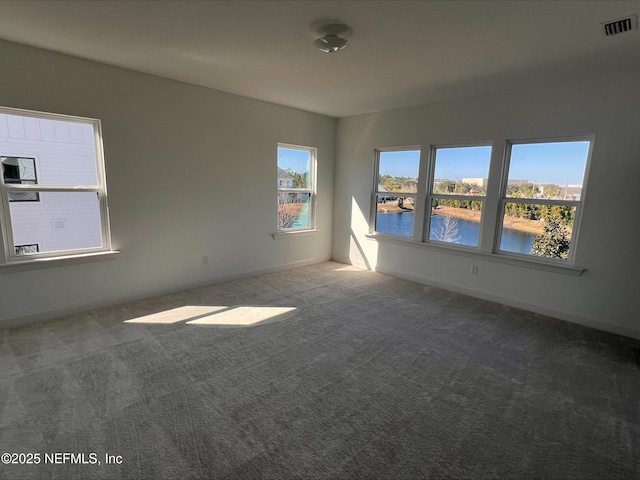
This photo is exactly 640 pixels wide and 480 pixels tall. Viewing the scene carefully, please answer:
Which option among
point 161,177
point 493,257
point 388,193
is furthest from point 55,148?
point 493,257

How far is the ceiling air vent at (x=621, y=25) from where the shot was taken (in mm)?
2113

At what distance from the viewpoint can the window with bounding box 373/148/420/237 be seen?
4.90 m

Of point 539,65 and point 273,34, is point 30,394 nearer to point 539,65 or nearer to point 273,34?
point 273,34

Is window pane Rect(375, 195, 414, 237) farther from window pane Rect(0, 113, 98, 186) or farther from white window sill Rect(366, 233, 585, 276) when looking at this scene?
window pane Rect(0, 113, 98, 186)

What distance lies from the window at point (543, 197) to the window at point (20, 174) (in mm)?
5156

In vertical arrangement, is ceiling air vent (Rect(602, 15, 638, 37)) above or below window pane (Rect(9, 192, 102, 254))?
above

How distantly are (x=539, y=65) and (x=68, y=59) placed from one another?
4480 mm

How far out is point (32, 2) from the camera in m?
2.10

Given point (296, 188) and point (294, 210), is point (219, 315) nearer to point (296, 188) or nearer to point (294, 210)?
point (294, 210)

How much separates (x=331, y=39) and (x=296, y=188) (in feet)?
10.1

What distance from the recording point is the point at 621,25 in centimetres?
219

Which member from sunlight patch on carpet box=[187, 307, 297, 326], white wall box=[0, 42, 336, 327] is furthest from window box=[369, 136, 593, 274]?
sunlight patch on carpet box=[187, 307, 297, 326]

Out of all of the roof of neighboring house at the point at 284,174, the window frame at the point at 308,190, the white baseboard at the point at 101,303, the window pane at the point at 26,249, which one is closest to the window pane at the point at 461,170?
the window frame at the point at 308,190

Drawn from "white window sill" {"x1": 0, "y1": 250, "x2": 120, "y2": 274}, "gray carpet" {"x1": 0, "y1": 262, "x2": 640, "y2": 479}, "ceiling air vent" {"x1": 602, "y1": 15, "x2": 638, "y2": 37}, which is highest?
"ceiling air vent" {"x1": 602, "y1": 15, "x2": 638, "y2": 37}
